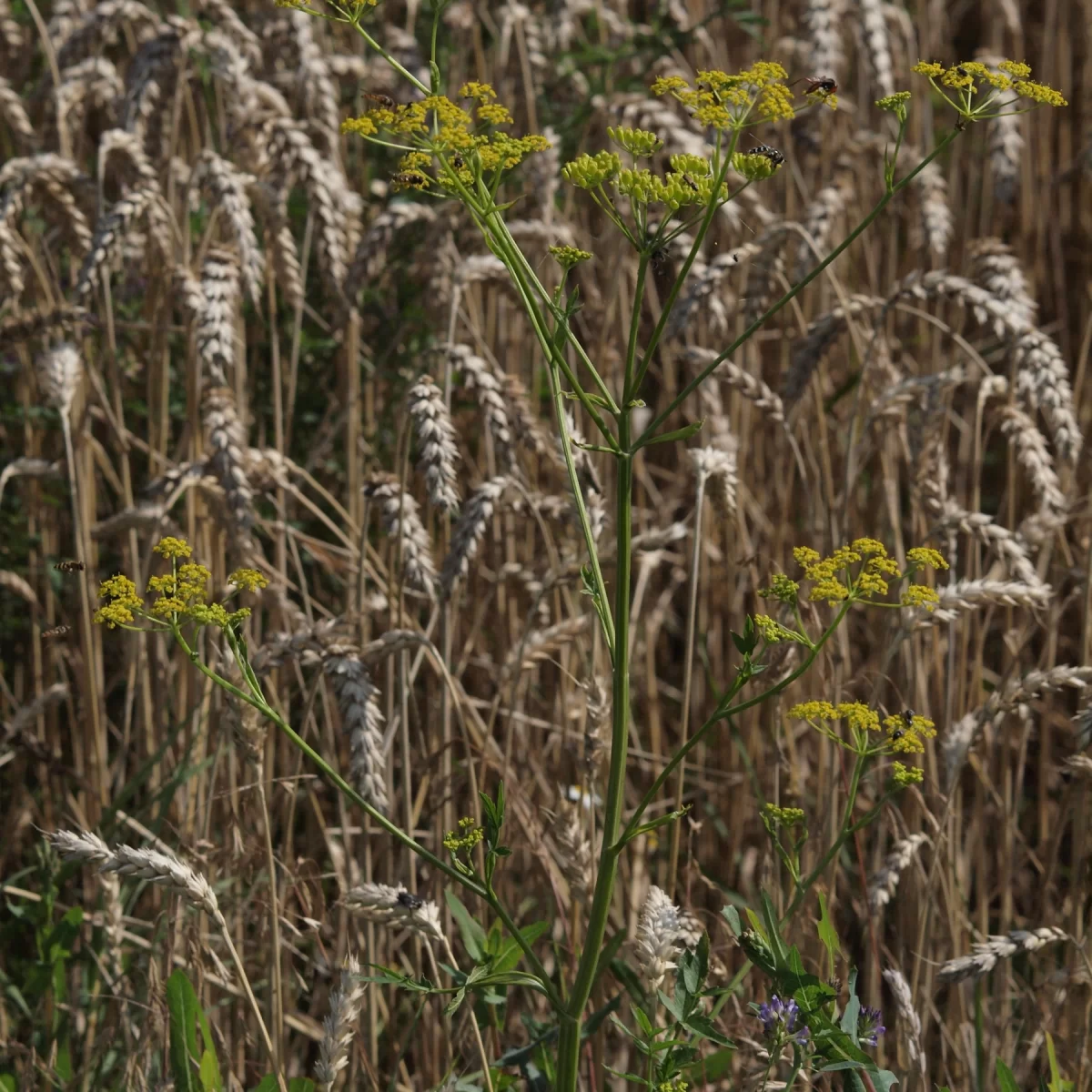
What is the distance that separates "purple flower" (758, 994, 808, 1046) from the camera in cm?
172

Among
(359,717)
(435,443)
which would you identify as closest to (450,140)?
(435,443)

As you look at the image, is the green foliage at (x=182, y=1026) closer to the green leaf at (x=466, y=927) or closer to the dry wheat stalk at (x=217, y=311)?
the green leaf at (x=466, y=927)

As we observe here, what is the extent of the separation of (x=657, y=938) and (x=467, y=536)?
84 centimetres

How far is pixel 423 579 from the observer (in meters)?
2.37

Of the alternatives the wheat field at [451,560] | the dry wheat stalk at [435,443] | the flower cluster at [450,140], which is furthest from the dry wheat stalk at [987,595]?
the flower cluster at [450,140]

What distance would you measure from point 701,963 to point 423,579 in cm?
87

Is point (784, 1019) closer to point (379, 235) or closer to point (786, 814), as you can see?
point (786, 814)

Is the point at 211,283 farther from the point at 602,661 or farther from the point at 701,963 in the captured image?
the point at 701,963

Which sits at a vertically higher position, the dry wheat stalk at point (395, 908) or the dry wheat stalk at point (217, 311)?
the dry wheat stalk at point (217, 311)

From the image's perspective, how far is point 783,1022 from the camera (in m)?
1.72

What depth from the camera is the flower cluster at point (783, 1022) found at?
1.71m

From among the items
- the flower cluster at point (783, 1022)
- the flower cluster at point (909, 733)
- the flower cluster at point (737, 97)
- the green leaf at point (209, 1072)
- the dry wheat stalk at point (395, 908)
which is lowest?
the green leaf at point (209, 1072)

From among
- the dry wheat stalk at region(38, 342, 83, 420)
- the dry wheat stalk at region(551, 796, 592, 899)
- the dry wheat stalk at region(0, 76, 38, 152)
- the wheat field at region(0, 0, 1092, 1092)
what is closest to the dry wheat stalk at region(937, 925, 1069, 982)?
the wheat field at region(0, 0, 1092, 1092)

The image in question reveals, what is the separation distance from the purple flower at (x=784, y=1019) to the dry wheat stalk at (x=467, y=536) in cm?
94
